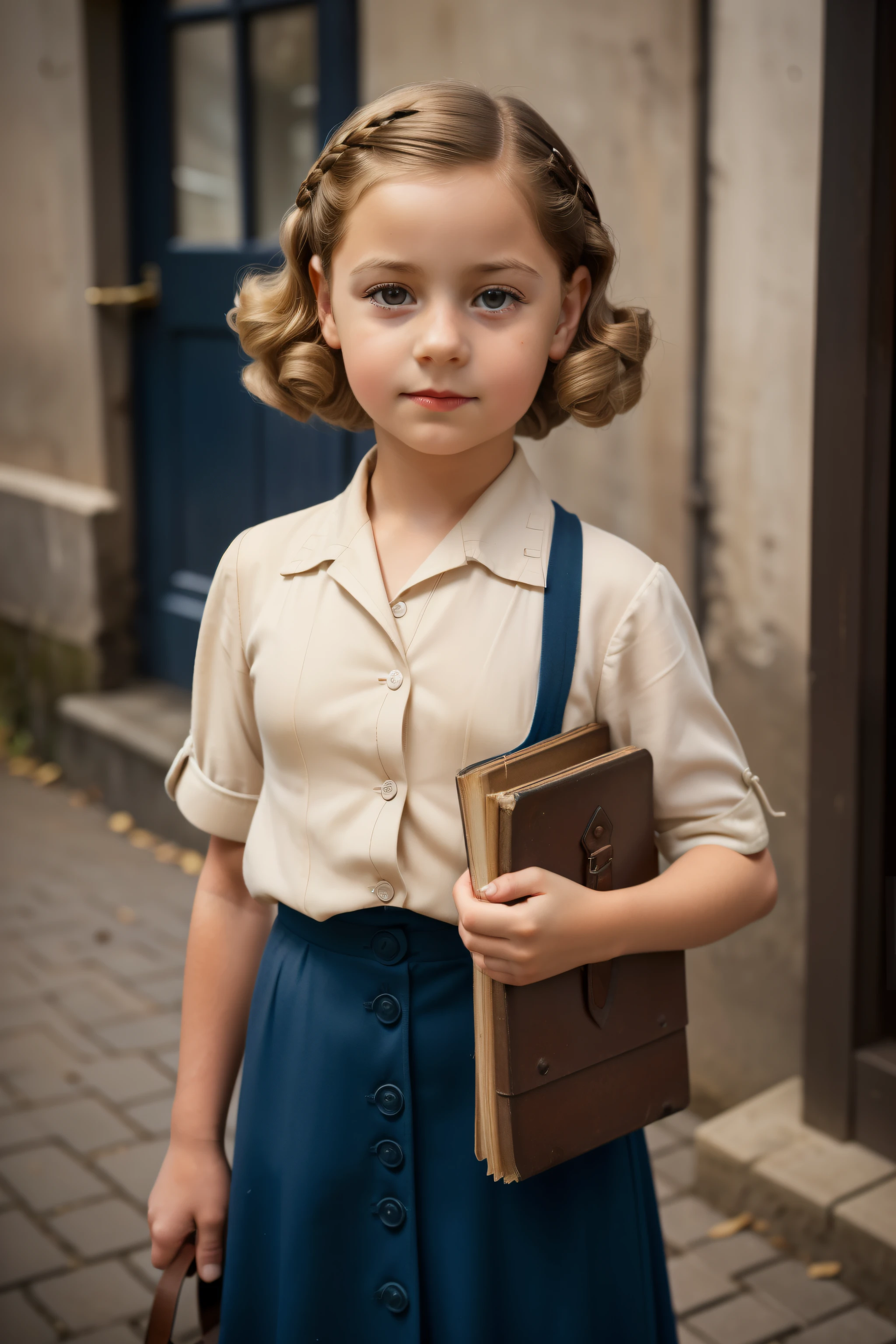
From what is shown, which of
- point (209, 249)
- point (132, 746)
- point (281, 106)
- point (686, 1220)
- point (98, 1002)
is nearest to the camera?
point (686, 1220)

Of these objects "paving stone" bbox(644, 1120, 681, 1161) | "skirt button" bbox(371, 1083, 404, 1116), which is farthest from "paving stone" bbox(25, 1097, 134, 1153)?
"skirt button" bbox(371, 1083, 404, 1116)

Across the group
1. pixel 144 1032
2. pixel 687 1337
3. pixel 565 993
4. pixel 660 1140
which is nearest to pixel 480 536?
pixel 565 993

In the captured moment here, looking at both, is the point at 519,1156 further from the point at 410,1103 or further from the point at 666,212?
the point at 666,212

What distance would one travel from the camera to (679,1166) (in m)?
3.17

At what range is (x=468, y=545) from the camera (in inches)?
55.1

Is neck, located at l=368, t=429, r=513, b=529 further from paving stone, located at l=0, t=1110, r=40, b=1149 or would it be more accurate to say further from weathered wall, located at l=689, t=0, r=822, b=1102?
paving stone, located at l=0, t=1110, r=40, b=1149

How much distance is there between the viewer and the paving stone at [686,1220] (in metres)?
2.90

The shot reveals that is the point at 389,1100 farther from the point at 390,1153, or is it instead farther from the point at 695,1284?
the point at 695,1284

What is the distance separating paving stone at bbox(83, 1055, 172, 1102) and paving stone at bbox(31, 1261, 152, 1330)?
67cm

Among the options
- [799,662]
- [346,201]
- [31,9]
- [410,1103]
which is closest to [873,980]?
[799,662]

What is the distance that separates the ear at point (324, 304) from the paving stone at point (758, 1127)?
82.6 inches

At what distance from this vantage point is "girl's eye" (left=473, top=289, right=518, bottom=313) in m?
1.30

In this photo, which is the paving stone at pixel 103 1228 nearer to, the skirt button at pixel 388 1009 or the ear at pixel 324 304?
the skirt button at pixel 388 1009

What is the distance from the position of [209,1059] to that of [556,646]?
0.63m
